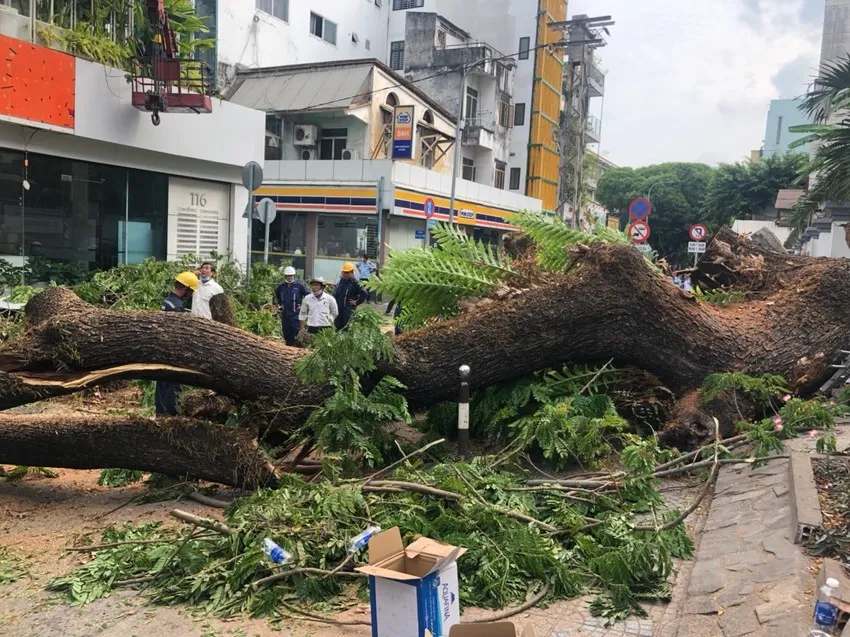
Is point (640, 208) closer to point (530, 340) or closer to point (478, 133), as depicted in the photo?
point (530, 340)

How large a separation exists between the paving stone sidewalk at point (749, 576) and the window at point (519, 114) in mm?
36020

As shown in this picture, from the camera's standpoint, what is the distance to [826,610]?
274 centimetres

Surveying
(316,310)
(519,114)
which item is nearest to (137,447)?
(316,310)

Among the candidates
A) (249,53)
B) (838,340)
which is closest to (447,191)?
(249,53)

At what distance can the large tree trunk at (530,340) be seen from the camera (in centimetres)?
530

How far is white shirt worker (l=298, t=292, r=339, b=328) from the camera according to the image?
985 cm

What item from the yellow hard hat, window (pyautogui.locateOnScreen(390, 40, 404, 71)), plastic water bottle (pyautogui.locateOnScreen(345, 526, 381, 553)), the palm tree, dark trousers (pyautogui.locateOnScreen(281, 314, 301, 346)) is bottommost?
plastic water bottle (pyautogui.locateOnScreen(345, 526, 381, 553))

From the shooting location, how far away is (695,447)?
19.5ft

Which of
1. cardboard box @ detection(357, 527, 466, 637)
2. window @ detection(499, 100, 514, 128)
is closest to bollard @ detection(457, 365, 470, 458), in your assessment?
cardboard box @ detection(357, 527, 466, 637)

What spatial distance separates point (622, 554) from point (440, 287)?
3.71 m

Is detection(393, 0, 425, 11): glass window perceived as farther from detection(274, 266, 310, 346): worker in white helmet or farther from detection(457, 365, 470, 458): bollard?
detection(457, 365, 470, 458): bollard

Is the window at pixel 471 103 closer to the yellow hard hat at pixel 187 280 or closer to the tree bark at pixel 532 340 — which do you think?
the tree bark at pixel 532 340

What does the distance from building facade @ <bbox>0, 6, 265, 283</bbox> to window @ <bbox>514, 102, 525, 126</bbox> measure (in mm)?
25775

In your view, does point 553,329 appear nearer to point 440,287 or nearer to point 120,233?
point 440,287
